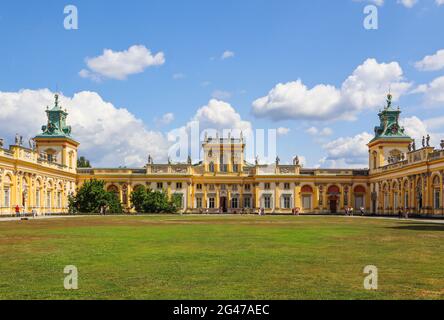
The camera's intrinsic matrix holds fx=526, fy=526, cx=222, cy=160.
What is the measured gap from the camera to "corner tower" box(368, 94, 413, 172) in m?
87.6

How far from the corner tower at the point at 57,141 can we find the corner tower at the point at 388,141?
5201 centimetres

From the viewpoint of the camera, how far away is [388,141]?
87562 millimetres

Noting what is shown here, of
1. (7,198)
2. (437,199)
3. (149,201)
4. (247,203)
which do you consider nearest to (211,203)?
(247,203)

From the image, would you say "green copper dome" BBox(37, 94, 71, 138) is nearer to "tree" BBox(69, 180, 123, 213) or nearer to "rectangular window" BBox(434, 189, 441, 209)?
"tree" BBox(69, 180, 123, 213)

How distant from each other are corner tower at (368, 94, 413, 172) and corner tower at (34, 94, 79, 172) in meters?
52.0

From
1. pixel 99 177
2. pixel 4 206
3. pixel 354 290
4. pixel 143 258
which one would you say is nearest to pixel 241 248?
pixel 143 258

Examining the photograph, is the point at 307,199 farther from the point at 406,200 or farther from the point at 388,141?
the point at 406,200

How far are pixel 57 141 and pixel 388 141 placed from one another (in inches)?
2160

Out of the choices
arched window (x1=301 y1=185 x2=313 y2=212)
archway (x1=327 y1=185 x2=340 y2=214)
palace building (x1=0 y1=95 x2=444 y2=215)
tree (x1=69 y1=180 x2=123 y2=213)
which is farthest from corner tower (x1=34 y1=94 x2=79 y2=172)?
archway (x1=327 y1=185 x2=340 y2=214)

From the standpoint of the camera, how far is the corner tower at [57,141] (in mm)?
86625

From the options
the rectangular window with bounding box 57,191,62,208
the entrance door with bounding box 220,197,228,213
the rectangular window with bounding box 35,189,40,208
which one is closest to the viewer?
the rectangular window with bounding box 35,189,40,208

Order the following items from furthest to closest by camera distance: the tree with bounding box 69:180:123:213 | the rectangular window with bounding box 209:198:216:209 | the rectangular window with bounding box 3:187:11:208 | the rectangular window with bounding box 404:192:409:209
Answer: the rectangular window with bounding box 209:198:216:209, the tree with bounding box 69:180:123:213, the rectangular window with bounding box 404:192:409:209, the rectangular window with bounding box 3:187:11:208

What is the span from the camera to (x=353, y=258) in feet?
51.8
